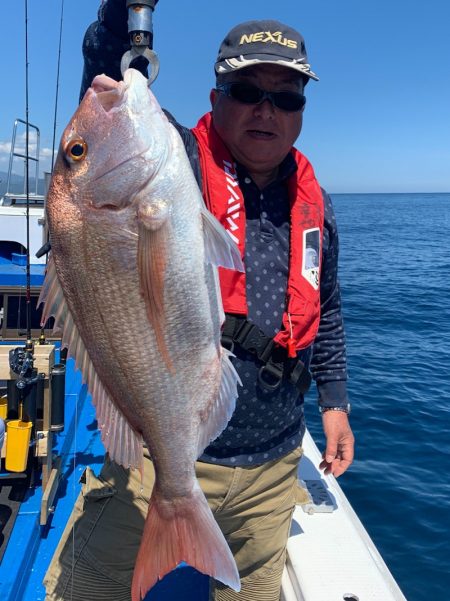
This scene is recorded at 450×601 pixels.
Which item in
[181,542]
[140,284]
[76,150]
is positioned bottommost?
[181,542]

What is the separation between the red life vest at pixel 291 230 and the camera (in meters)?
1.98

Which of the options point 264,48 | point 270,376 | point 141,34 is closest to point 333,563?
point 270,376

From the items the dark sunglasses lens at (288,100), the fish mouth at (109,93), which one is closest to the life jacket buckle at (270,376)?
the dark sunglasses lens at (288,100)

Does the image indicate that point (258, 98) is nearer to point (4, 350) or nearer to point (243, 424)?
point (243, 424)

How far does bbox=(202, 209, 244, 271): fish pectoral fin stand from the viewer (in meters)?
1.50

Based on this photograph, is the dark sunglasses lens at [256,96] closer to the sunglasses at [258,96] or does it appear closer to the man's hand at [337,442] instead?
the sunglasses at [258,96]

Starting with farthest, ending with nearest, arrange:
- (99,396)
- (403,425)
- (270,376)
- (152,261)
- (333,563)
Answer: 1. (403,425)
2. (333,563)
3. (270,376)
4. (99,396)
5. (152,261)

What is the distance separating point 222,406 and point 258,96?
1121mm

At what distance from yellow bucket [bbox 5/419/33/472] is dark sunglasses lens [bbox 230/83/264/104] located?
2698 millimetres

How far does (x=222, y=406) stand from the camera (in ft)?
5.34

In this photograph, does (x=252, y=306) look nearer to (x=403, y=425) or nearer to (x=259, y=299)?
(x=259, y=299)

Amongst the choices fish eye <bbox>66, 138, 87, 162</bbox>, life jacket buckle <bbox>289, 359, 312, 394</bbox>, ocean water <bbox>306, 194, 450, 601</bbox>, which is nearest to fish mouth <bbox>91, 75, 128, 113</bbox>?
fish eye <bbox>66, 138, 87, 162</bbox>

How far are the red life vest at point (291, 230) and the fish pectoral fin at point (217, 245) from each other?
0.43 m

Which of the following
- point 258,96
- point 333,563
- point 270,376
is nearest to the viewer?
point 258,96
